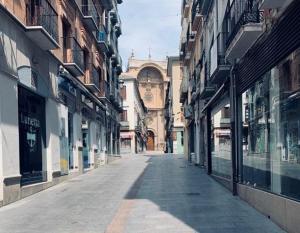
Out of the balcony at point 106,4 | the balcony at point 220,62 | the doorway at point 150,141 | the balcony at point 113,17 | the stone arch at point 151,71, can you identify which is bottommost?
the doorway at point 150,141

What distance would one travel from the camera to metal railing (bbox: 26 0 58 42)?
13.2 meters

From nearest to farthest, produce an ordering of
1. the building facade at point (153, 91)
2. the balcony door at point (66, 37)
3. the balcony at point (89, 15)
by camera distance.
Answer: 1. the balcony door at point (66, 37)
2. the balcony at point (89, 15)
3. the building facade at point (153, 91)

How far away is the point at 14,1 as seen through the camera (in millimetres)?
11852

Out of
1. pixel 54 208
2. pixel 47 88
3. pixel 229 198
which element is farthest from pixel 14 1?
pixel 229 198

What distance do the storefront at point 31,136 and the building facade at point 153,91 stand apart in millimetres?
72084

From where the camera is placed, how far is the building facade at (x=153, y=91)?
289ft

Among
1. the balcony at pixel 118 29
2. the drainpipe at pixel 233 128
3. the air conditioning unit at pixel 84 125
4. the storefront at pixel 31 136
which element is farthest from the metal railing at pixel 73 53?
the balcony at pixel 118 29

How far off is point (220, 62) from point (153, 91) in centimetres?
7578

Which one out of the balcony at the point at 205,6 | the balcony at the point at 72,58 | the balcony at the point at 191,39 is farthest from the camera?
the balcony at the point at 191,39

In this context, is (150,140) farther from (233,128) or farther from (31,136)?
(233,128)

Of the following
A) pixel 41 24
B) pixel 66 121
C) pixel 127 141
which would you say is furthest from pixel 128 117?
pixel 41 24

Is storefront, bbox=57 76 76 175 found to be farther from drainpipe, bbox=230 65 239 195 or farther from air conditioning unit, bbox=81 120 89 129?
drainpipe, bbox=230 65 239 195

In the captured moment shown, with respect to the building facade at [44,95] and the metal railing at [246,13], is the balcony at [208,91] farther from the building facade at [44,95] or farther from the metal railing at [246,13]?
the metal railing at [246,13]

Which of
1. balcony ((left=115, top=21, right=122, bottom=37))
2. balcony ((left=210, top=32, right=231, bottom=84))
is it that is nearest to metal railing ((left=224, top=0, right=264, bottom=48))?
balcony ((left=210, top=32, right=231, bottom=84))
